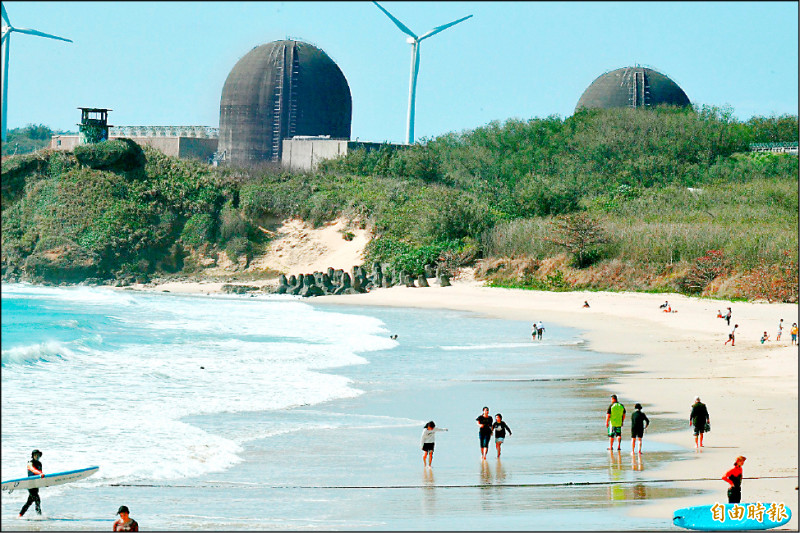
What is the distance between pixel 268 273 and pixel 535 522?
44.3 metres

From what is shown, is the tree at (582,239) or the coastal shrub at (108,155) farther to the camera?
the coastal shrub at (108,155)

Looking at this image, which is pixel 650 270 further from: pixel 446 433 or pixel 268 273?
pixel 446 433

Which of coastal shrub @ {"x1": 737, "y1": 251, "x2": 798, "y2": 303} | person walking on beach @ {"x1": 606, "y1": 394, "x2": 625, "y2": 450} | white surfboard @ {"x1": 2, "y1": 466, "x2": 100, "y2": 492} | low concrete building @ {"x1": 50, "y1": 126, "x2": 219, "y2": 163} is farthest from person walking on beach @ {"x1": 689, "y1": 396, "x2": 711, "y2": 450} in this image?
low concrete building @ {"x1": 50, "y1": 126, "x2": 219, "y2": 163}

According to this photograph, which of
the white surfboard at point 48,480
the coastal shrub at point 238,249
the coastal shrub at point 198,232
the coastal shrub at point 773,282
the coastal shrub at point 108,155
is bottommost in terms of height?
the white surfboard at point 48,480

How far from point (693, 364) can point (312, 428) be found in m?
11.2

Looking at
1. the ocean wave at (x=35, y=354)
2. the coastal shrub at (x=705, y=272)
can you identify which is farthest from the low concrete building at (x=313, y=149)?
the ocean wave at (x=35, y=354)

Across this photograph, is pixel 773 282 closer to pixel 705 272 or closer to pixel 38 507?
pixel 705 272

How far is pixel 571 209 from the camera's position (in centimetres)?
5206

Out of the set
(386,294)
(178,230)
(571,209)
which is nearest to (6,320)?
(386,294)

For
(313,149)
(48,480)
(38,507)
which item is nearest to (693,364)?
(48,480)

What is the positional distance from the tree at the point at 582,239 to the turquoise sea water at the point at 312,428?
14.2 metres

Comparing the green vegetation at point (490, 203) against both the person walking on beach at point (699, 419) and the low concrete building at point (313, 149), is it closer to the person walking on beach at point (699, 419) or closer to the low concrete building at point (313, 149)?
the low concrete building at point (313, 149)

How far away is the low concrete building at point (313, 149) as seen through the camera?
6250cm

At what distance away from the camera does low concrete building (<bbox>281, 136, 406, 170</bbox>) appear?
6250 cm
